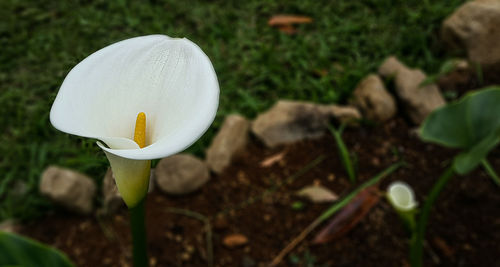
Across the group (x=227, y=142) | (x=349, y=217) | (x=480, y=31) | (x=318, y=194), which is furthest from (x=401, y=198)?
(x=480, y=31)

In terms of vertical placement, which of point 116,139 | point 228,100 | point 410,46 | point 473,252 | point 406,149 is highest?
point 116,139

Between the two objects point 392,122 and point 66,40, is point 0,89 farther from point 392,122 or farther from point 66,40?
point 392,122

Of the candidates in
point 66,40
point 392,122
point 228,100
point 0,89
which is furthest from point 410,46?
point 0,89

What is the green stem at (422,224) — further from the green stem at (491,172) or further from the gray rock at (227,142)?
the gray rock at (227,142)

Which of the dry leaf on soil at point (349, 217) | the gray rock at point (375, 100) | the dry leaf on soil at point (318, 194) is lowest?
the dry leaf on soil at point (349, 217)

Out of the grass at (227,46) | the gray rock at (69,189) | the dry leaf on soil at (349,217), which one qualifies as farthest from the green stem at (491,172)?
the gray rock at (69,189)
